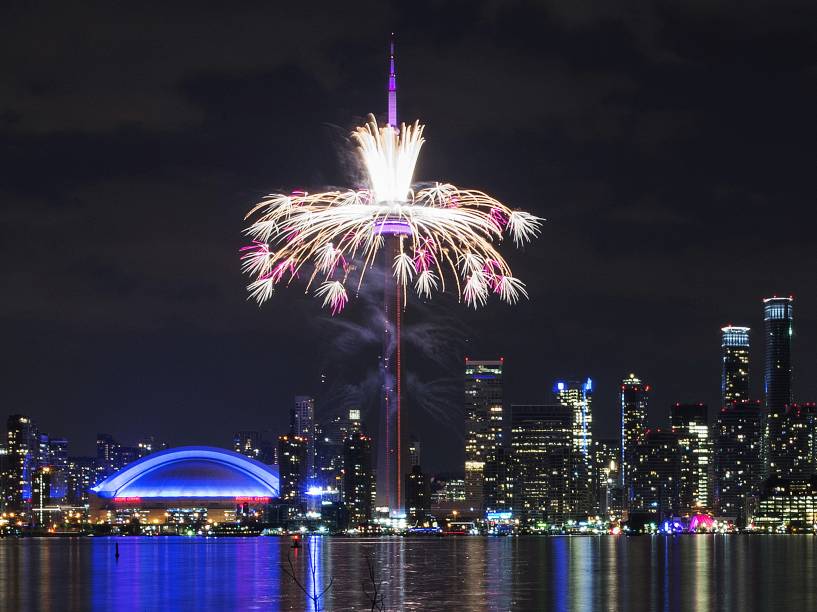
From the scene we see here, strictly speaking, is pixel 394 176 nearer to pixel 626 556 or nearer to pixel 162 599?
pixel 162 599

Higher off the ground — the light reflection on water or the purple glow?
the purple glow

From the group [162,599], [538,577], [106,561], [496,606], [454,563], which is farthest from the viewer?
[106,561]

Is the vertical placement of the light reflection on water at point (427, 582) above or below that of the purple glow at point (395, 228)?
below

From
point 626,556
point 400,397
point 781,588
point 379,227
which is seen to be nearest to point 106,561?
point 400,397

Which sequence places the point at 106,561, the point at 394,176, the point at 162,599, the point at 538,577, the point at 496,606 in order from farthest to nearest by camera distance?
the point at 106,561 < the point at 538,577 < the point at 394,176 < the point at 162,599 < the point at 496,606

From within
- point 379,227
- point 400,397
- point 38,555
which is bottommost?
point 38,555

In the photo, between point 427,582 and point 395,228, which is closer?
point 427,582

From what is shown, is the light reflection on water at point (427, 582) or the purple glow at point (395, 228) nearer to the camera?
the light reflection on water at point (427, 582)

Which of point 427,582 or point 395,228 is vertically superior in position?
point 395,228
